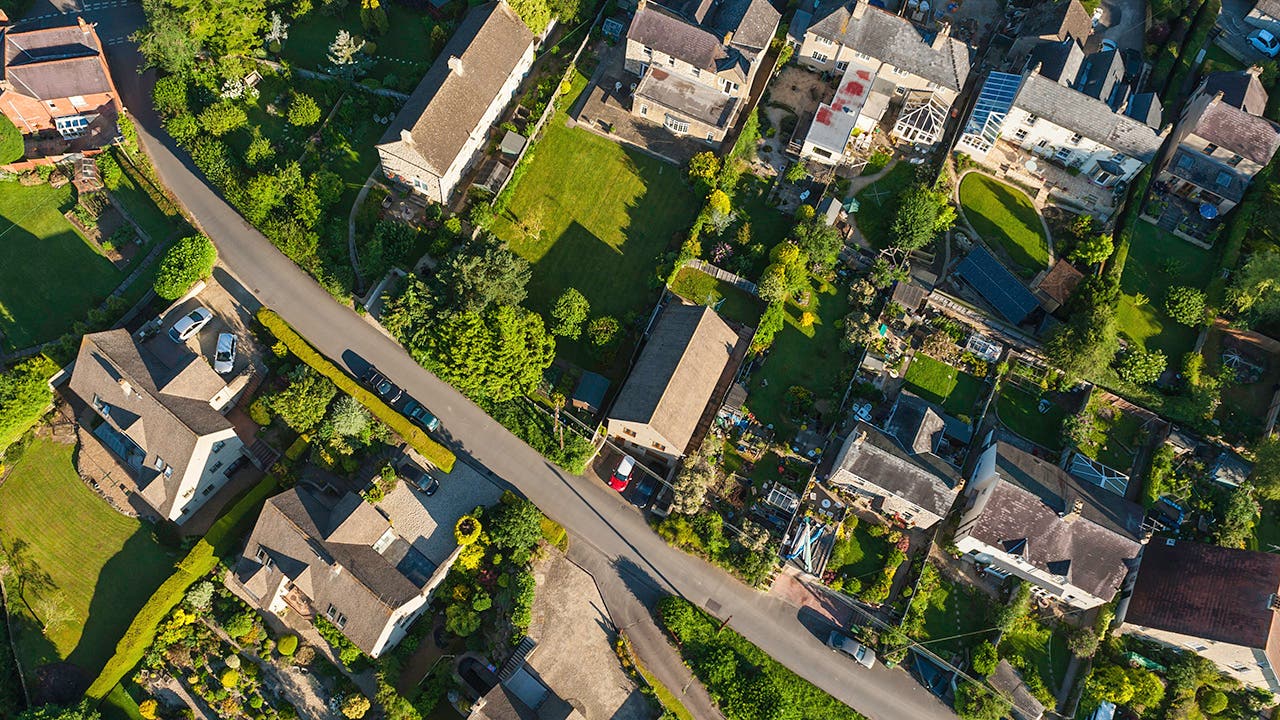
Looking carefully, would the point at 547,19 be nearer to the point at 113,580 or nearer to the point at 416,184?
the point at 416,184

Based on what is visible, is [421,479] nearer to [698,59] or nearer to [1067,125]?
[698,59]

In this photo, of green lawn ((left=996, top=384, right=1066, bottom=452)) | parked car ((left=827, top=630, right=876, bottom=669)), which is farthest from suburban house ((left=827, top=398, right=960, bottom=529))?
parked car ((left=827, top=630, right=876, bottom=669))

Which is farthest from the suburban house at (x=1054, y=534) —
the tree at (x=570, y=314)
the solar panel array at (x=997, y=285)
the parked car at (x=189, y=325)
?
the parked car at (x=189, y=325)

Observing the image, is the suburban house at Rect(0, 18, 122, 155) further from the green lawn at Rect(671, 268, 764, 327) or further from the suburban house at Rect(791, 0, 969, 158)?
the suburban house at Rect(791, 0, 969, 158)

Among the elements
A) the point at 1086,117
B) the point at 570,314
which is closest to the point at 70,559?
the point at 570,314

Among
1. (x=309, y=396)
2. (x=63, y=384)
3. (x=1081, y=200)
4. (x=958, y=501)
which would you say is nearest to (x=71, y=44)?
(x=63, y=384)

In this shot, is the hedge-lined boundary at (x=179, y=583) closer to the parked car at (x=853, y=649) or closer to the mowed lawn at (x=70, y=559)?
the mowed lawn at (x=70, y=559)
